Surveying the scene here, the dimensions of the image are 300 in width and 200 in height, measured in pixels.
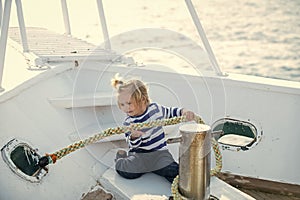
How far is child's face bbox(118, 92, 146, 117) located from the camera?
1893 millimetres

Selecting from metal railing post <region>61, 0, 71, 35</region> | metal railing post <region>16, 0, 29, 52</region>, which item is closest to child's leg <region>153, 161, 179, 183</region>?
metal railing post <region>16, 0, 29, 52</region>

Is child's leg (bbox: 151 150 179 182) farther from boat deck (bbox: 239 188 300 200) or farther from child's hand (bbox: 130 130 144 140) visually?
boat deck (bbox: 239 188 300 200)

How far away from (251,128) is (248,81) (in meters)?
0.21

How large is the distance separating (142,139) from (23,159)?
0.49 m

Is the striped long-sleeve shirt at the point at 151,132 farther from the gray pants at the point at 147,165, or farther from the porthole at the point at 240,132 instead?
the porthole at the point at 240,132

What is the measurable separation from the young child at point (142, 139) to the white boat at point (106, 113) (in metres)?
0.05

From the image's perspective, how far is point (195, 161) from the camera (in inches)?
60.4

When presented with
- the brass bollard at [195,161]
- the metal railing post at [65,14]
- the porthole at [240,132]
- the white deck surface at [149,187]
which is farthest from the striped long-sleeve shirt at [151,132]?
the metal railing post at [65,14]

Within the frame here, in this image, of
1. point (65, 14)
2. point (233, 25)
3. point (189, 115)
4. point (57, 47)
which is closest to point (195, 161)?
point (189, 115)

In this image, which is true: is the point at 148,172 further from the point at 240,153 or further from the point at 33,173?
the point at 240,153

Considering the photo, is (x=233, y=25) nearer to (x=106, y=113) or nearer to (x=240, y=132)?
(x=240, y=132)

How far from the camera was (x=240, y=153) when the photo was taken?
7.94ft

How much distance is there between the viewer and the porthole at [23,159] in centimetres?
201

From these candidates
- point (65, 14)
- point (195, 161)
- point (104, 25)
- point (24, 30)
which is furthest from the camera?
point (65, 14)
